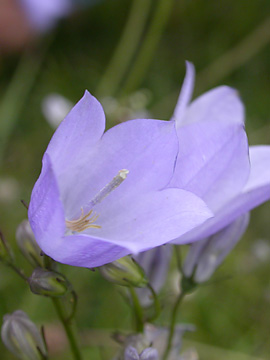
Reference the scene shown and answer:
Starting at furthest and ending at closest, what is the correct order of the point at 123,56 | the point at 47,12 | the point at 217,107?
the point at 47,12 < the point at 123,56 < the point at 217,107

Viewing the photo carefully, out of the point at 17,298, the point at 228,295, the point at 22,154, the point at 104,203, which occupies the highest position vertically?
the point at 104,203

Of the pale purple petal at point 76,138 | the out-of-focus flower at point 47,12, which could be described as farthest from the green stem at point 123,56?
the pale purple petal at point 76,138

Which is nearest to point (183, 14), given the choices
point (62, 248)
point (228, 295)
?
point (228, 295)

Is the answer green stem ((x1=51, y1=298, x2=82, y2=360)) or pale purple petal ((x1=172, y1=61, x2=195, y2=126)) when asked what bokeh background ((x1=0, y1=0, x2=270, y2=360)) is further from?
pale purple petal ((x1=172, y1=61, x2=195, y2=126))

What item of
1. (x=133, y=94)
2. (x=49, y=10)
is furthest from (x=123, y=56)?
(x=49, y=10)

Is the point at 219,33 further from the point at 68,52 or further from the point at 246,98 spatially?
the point at 68,52

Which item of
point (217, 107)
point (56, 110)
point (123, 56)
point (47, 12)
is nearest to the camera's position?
point (217, 107)

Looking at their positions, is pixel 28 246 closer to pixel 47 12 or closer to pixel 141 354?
pixel 141 354
